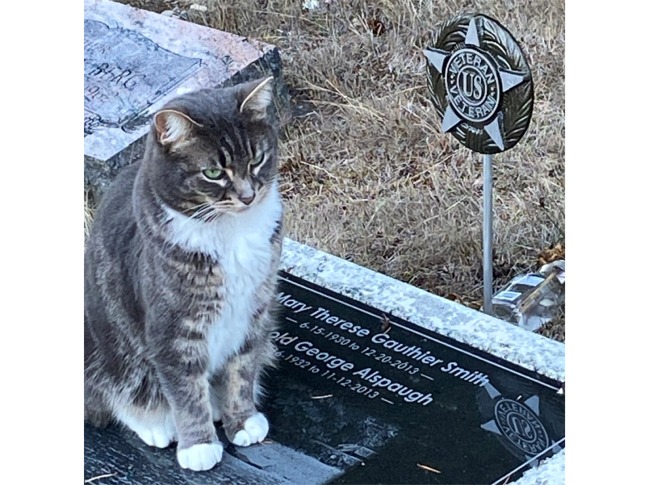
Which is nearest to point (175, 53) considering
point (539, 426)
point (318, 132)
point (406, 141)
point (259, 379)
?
point (318, 132)

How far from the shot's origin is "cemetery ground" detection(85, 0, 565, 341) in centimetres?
406

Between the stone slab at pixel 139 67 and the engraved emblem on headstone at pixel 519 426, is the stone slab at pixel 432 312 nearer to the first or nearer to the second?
the engraved emblem on headstone at pixel 519 426

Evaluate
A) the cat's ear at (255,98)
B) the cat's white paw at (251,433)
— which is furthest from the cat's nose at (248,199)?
the cat's white paw at (251,433)

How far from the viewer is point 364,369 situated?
3291 millimetres

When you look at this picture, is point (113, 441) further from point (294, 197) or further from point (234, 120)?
point (294, 197)

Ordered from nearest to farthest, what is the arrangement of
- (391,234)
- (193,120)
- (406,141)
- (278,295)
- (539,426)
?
(193,120), (539,426), (278,295), (391,234), (406,141)

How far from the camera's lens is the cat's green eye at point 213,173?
2.83 meters

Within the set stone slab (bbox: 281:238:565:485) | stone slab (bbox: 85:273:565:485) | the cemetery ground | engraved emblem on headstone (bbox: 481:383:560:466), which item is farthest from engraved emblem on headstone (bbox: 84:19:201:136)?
engraved emblem on headstone (bbox: 481:383:560:466)

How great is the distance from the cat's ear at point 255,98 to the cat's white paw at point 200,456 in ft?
2.46

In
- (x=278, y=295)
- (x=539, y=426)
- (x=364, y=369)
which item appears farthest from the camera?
(x=278, y=295)

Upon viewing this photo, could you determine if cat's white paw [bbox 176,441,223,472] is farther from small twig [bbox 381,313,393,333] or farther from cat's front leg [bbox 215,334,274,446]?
small twig [bbox 381,313,393,333]

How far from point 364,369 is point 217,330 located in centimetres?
50

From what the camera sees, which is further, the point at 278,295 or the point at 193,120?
the point at 278,295

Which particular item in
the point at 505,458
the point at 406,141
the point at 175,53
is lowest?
the point at 505,458
